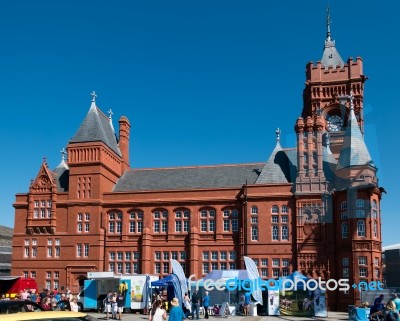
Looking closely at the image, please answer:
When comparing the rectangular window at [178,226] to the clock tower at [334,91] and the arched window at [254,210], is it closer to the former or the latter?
the arched window at [254,210]

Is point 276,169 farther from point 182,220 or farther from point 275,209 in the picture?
point 182,220

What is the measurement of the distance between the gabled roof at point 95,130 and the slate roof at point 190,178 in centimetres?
422

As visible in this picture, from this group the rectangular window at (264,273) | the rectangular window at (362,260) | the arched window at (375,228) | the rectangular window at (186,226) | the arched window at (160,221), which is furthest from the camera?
the arched window at (160,221)

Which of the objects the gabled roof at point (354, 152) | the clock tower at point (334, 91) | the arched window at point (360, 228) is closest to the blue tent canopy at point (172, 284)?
the arched window at point (360, 228)

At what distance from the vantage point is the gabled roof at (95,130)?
5309cm

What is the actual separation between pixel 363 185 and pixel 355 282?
8041mm

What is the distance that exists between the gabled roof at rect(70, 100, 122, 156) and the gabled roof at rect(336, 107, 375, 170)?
2420 cm

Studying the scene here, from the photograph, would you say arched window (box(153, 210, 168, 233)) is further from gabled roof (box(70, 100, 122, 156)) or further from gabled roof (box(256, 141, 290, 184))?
gabled roof (box(256, 141, 290, 184))

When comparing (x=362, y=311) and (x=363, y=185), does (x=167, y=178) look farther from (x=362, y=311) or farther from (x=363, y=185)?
(x=362, y=311)

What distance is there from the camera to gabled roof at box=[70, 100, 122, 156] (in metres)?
53.1

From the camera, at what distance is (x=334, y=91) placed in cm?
5928

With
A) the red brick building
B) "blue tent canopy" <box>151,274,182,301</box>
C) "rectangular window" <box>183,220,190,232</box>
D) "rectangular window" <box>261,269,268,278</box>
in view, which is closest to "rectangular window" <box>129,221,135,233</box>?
the red brick building

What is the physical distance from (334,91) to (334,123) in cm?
372

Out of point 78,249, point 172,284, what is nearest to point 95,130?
point 78,249
